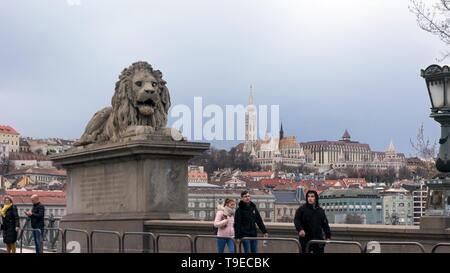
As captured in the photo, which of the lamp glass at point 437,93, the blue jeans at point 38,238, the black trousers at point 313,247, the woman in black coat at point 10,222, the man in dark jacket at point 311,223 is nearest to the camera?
the black trousers at point 313,247

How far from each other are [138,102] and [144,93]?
0.98 ft

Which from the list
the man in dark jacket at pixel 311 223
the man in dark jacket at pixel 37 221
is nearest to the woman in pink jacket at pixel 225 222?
the man in dark jacket at pixel 311 223

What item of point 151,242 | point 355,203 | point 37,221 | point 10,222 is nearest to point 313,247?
point 151,242

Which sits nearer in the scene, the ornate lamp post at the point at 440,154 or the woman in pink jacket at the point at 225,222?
the ornate lamp post at the point at 440,154

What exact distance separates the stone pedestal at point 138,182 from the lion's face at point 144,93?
1.00 m

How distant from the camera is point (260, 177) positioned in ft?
634

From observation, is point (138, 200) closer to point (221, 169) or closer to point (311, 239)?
point (311, 239)

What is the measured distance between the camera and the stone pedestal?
807 inches

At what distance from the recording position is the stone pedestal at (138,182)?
807 inches

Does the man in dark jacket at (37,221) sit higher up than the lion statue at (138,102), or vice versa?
the lion statue at (138,102)

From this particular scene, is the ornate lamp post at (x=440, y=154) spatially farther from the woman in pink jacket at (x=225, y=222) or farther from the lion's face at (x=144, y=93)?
the lion's face at (x=144, y=93)

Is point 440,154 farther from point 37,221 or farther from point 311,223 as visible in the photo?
point 37,221
